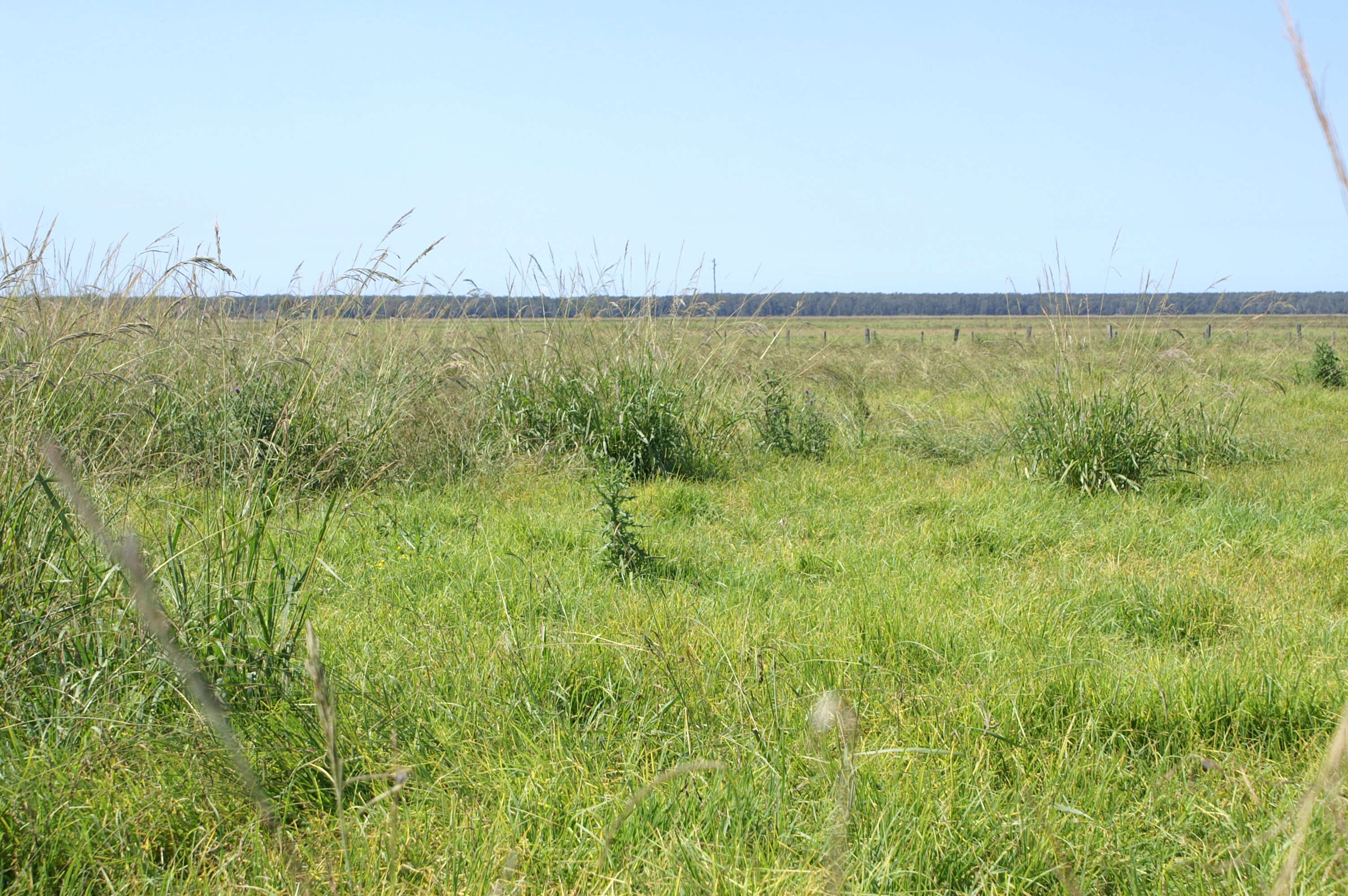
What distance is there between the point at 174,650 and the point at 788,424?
241 inches

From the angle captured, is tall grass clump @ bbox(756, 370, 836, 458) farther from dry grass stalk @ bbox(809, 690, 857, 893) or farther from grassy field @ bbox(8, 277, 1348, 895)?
dry grass stalk @ bbox(809, 690, 857, 893)

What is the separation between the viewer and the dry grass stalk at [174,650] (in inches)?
32.9

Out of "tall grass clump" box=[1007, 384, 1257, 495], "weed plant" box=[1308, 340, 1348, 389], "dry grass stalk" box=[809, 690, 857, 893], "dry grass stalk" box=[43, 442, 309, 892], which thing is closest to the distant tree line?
"tall grass clump" box=[1007, 384, 1257, 495]

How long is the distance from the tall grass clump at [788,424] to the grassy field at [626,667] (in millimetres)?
1258

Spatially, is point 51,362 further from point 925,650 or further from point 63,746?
point 925,650

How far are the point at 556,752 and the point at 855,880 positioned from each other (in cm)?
70

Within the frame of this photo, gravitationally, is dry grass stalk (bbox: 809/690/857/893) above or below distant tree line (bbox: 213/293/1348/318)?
below

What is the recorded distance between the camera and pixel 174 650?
2.70 feet

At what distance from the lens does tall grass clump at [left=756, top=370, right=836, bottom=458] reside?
6.57m

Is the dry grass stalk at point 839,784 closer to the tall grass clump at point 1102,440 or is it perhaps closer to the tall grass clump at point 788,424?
the tall grass clump at point 1102,440

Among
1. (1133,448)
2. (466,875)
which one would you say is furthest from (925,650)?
(1133,448)

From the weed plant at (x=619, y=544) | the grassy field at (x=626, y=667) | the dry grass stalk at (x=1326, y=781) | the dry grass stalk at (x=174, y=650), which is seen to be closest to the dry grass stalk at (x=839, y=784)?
the grassy field at (x=626, y=667)

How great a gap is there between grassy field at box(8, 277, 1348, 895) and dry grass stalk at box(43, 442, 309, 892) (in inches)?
1.7

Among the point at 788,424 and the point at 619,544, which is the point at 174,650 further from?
the point at 788,424
